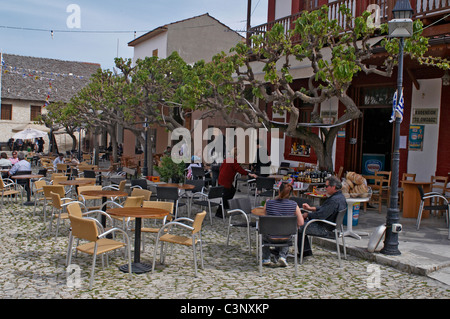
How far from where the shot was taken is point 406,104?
12.0 m

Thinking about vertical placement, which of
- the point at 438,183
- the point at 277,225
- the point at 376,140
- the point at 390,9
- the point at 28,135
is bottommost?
the point at 277,225

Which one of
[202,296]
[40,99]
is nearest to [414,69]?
[202,296]

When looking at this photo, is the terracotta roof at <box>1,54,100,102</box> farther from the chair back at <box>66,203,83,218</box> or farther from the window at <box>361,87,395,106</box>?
the chair back at <box>66,203,83,218</box>

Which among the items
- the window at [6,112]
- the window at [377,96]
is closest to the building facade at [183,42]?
the window at [377,96]

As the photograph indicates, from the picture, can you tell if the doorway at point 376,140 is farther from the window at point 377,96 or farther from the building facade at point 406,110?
the window at point 377,96

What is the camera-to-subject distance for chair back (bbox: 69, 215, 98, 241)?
5.28 m

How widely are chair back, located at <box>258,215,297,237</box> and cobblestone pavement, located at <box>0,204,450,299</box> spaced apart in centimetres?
60

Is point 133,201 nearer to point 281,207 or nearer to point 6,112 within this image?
point 281,207

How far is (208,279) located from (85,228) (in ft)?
5.57

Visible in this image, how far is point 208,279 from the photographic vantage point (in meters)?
5.82

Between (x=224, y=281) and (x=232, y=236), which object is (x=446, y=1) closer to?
(x=232, y=236)

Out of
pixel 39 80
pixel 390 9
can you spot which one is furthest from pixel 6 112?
pixel 390 9

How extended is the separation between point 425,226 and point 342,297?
479 centimetres

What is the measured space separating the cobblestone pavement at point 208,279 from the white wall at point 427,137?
556 cm
